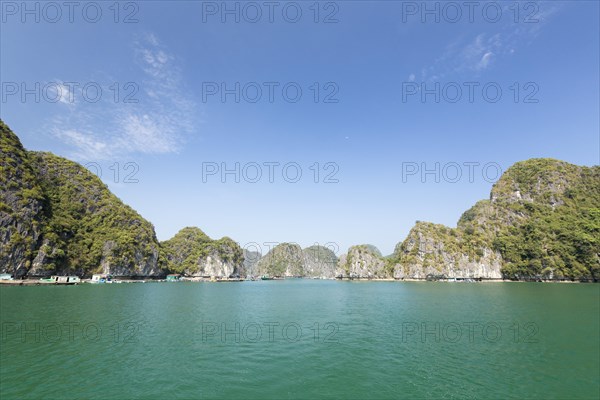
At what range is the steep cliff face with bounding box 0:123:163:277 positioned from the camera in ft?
382

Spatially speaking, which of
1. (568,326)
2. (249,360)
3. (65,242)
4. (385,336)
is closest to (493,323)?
(568,326)

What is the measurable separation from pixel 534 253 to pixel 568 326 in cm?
17195

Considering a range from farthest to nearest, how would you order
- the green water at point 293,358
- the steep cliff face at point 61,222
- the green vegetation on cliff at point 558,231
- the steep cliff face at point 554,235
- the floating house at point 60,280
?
the steep cliff face at point 554,235 → the green vegetation on cliff at point 558,231 → the steep cliff face at point 61,222 → the floating house at point 60,280 → the green water at point 293,358

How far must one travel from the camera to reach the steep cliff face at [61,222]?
11644 cm

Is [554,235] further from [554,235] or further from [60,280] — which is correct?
[60,280]

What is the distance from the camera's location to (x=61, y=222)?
479ft

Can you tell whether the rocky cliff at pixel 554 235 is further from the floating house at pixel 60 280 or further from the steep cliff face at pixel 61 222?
the floating house at pixel 60 280

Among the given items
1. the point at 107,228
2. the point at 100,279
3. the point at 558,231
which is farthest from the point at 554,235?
the point at 107,228

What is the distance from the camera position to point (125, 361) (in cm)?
2311

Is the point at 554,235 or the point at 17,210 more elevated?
the point at 17,210

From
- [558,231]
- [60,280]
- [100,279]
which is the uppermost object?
[558,231]

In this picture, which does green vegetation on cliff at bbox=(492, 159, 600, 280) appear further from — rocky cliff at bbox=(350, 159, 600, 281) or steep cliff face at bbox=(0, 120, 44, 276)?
steep cliff face at bbox=(0, 120, 44, 276)

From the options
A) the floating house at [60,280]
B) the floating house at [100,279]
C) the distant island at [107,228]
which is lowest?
the floating house at [100,279]

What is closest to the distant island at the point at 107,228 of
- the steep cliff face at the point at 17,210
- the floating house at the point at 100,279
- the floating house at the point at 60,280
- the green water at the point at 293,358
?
the steep cliff face at the point at 17,210
